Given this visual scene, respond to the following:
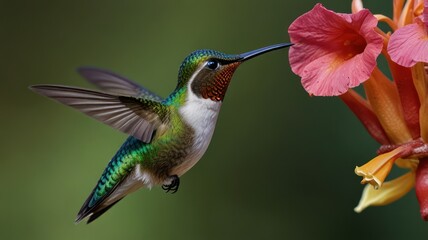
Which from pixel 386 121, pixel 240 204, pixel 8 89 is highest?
pixel 8 89

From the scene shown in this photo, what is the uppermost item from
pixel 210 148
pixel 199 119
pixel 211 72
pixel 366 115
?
pixel 211 72

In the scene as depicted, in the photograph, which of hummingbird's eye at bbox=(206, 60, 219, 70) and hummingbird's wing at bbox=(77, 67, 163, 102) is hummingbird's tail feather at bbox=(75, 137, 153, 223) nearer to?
hummingbird's wing at bbox=(77, 67, 163, 102)

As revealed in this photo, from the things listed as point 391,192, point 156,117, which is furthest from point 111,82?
point 391,192

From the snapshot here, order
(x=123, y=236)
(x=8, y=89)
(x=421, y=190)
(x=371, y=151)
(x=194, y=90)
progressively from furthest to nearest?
(x=8, y=89), (x=123, y=236), (x=371, y=151), (x=194, y=90), (x=421, y=190)

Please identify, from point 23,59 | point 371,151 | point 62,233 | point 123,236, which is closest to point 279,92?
point 371,151

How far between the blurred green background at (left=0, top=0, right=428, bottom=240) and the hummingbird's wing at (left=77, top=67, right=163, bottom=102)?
1639 millimetres

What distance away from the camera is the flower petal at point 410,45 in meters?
1.64

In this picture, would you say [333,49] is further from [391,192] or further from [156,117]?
[156,117]

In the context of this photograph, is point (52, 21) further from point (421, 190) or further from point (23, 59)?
point (421, 190)

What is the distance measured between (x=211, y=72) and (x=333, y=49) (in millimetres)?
400

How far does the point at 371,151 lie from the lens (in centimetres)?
388

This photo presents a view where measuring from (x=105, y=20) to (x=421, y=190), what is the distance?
356cm

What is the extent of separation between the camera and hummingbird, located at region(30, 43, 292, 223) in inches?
85.2

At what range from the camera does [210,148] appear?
176 inches
